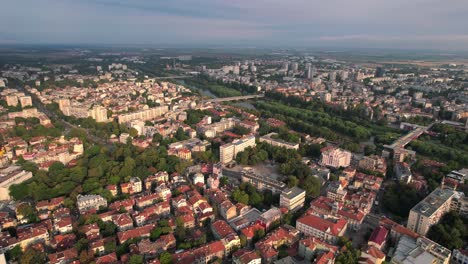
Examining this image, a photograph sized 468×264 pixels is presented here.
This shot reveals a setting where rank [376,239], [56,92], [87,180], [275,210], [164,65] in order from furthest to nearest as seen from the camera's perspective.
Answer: [164,65], [56,92], [87,180], [275,210], [376,239]

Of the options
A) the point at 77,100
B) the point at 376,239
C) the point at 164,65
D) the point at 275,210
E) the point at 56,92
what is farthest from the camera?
the point at 164,65

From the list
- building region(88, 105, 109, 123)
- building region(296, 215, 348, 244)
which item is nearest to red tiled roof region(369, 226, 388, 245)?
building region(296, 215, 348, 244)

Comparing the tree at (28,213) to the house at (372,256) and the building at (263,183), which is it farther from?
the house at (372,256)

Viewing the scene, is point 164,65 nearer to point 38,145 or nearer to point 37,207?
point 38,145

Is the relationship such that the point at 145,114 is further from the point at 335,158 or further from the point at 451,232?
the point at 451,232

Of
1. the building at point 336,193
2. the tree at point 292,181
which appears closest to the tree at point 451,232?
the building at point 336,193

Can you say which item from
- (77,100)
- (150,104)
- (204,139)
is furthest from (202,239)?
(77,100)

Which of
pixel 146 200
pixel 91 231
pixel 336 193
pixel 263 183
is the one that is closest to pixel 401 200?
pixel 336 193
